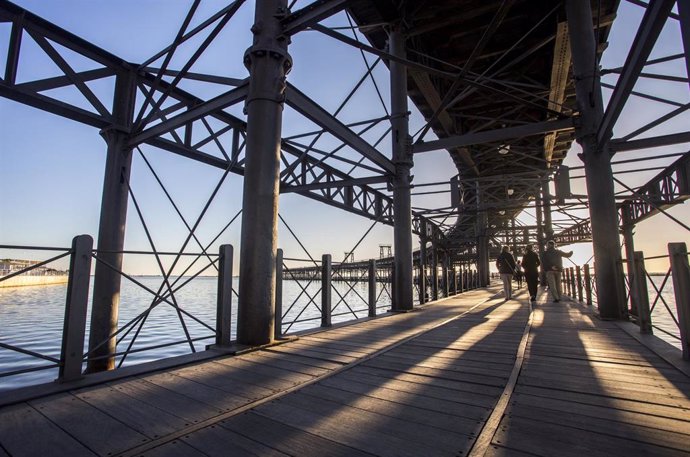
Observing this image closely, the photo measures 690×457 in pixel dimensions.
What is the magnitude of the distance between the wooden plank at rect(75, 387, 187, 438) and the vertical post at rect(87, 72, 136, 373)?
14.2 feet

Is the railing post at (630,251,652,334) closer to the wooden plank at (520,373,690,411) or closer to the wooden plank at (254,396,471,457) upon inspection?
the wooden plank at (520,373,690,411)

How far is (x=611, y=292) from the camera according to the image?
6.50 metres

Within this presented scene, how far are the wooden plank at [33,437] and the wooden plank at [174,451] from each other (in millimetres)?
312

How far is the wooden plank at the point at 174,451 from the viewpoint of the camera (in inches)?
70.7

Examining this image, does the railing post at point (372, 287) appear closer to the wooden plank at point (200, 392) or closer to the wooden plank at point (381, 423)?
the wooden plank at point (200, 392)

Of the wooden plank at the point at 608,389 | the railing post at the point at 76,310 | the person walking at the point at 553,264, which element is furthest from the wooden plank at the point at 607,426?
the person walking at the point at 553,264

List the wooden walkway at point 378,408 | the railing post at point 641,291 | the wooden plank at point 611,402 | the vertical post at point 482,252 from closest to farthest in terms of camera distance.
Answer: the wooden walkway at point 378,408 → the wooden plank at point 611,402 → the railing post at point 641,291 → the vertical post at point 482,252

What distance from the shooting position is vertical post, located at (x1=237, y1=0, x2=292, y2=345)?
437cm

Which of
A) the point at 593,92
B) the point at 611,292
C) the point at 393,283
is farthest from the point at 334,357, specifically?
the point at 593,92

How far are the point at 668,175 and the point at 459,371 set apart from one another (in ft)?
39.0

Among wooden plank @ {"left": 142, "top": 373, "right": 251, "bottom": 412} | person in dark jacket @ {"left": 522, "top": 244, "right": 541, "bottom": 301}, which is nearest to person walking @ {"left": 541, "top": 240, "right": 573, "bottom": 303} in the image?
person in dark jacket @ {"left": 522, "top": 244, "right": 541, "bottom": 301}

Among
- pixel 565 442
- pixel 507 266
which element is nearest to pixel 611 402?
pixel 565 442

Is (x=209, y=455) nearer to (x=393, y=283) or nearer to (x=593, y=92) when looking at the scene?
(x=393, y=283)

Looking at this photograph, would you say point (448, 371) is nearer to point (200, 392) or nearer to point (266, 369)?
point (266, 369)
